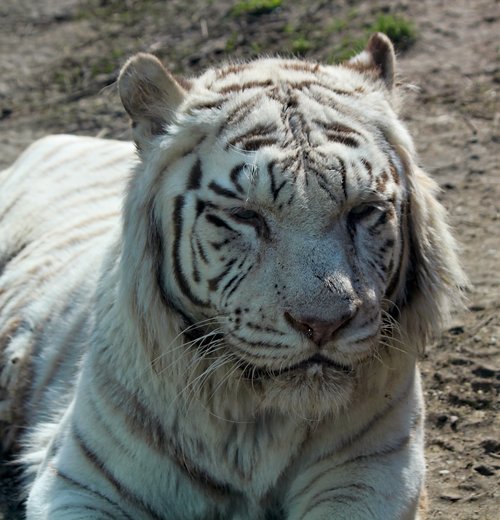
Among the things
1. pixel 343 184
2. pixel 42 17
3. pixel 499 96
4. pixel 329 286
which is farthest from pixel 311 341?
pixel 42 17

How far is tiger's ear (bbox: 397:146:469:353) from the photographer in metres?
2.34

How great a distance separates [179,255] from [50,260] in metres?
0.99

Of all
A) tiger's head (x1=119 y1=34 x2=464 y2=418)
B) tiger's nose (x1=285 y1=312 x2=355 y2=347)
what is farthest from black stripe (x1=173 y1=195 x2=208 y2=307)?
tiger's nose (x1=285 y1=312 x2=355 y2=347)

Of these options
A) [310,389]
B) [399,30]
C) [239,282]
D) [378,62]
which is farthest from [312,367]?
[399,30]

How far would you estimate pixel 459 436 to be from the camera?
287cm

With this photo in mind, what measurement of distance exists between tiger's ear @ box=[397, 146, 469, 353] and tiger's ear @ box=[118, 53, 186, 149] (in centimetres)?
53

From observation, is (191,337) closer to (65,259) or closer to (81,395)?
(81,395)

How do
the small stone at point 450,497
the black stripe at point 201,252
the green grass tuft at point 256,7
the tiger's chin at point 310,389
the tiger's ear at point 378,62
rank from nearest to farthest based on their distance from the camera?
the tiger's chin at point 310,389
the black stripe at point 201,252
the tiger's ear at point 378,62
the small stone at point 450,497
the green grass tuft at point 256,7

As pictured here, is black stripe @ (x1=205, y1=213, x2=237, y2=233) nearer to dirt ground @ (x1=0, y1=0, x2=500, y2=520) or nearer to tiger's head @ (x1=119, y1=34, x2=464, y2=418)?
tiger's head @ (x1=119, y1=34, x2=464, y2=418)

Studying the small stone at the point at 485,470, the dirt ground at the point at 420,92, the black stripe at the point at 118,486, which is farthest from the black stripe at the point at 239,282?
the small stone at the point at 485,470

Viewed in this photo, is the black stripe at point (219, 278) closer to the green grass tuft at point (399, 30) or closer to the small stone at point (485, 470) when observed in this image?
the small stone at point (485, 470)

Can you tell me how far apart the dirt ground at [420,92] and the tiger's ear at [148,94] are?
113 centimetres

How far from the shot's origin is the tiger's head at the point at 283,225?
81.0 inches

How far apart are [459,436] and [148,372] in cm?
98
